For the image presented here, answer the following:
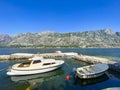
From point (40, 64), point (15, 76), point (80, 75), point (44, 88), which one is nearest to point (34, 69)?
point (40, 64)

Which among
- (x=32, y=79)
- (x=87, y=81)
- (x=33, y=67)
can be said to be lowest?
(x=32, y=79)

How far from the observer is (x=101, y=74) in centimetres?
2820

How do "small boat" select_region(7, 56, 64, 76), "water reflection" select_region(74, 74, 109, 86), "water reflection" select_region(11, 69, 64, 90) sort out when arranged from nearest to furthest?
1. "water reflection" select_region(74, 74, 109, 86)
2. "water reflection" select_region(11, 69, 64, 90)
3. "small boat" select_region(7, 56, 64, 76)

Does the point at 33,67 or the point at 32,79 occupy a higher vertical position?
the point at 33,67

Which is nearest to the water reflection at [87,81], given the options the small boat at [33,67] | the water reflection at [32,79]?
the water reflection at [32,79]

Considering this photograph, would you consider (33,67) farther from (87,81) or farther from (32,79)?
(87,81)

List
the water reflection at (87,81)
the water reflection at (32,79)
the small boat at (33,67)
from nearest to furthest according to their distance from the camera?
the water reflection at (87,81)
the water reflection at (32,79)
the small boat at (33,67)

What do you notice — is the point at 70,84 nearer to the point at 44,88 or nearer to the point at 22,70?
the point at 44,88

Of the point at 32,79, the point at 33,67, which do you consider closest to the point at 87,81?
the point at 32,79

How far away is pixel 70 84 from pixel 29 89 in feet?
23.0

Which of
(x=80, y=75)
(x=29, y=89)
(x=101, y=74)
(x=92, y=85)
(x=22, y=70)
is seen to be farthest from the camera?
(x=22, y=70)

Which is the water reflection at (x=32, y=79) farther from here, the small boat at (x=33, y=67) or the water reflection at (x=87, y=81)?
the water reflection at (x=87, y=81)

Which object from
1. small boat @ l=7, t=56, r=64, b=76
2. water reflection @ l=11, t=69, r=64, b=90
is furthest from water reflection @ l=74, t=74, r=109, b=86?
small boat @ l=7, t=56, r=64, b=76

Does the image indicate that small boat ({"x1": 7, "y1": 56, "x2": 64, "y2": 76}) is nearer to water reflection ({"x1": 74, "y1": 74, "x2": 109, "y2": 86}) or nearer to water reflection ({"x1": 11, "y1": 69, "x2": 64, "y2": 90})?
water reflection ({"x1": 11, "y1": 69, "x2": 64, "y2": 90})
